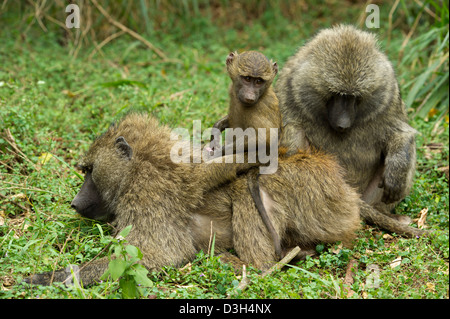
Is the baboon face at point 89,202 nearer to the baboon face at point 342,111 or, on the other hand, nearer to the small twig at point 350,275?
the small twig at point 350,275

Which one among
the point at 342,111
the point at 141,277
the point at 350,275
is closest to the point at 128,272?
the point at 141,277

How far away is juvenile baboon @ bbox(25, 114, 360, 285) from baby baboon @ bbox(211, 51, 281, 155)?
0.28 meters

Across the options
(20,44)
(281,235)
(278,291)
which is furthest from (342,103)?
(20,44)

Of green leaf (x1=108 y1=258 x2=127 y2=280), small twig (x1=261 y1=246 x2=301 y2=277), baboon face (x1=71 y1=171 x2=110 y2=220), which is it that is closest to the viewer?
green leaf (x1=108 y1=258 x2=127 y2=280)

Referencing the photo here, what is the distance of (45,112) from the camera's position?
19.6 feet

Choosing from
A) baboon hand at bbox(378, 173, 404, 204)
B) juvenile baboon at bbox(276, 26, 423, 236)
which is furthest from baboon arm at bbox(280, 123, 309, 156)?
baboon hand at bbox(378, 173, 404, 204)

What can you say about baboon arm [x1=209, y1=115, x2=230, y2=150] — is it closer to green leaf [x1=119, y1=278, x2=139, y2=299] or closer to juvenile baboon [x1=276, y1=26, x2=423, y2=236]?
juvenile baboon [x1=276, y1=26, x2=423, y2=236]

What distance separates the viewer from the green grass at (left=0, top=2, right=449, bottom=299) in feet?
12.6

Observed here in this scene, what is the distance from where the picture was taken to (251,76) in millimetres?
4371

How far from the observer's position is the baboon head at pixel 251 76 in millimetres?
4355

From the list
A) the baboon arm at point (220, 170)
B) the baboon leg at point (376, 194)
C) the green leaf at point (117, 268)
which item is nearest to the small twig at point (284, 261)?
the baboon arm at point (220, 170)

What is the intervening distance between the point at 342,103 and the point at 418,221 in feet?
4.13

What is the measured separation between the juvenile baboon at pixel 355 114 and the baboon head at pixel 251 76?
52 centimetres
